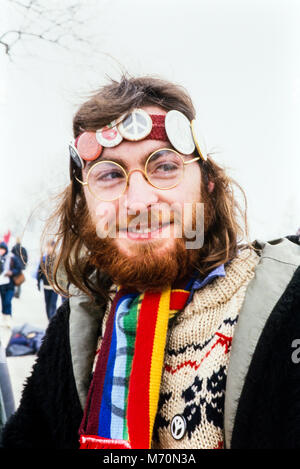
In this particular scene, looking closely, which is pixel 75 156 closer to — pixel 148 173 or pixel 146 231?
pixel 148 173

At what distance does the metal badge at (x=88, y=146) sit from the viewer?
4.30 feet

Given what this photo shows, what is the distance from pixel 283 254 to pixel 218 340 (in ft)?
1.10

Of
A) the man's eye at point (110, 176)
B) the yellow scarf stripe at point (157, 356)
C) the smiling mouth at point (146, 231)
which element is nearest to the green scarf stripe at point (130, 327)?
the yellow scarf stripe at point (157, 356)

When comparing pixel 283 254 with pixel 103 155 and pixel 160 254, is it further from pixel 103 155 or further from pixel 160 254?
pixel 103 155

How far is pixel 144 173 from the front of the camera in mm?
1237

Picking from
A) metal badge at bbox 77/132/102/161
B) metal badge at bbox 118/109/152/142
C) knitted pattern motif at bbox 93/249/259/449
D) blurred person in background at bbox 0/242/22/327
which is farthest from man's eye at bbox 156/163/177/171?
blurred person in background at bbox 0/242/22/327

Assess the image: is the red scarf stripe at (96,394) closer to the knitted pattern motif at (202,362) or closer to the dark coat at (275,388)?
the knitted pattern motif at (202,362)

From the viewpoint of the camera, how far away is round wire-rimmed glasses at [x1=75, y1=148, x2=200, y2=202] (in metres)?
1.25

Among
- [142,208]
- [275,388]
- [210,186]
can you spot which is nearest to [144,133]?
[142,208]

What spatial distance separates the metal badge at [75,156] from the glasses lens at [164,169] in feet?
0.99

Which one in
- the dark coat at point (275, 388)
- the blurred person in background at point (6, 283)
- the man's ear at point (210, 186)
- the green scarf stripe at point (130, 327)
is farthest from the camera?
the blurred person in background at point (6, 283)

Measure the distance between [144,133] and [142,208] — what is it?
0.90ft

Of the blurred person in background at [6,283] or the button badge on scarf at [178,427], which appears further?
the blurred person in background at [6,283]

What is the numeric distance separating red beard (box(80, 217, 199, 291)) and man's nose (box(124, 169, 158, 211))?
0.14 m
